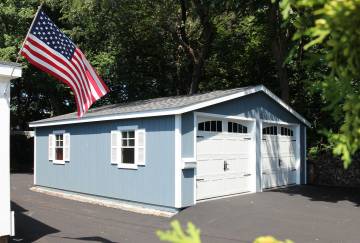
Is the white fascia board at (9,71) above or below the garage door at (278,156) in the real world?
above

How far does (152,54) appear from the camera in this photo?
26484 mm

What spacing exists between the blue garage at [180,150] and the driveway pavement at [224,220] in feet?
2.17

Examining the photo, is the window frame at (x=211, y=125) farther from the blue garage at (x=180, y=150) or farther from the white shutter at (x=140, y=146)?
the white shutter at (x=140, y=146)

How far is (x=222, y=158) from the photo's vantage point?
13.1 metres

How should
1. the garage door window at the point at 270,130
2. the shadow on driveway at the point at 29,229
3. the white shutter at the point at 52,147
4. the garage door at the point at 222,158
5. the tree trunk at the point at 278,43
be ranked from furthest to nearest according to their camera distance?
the tree trunk at the point at 278,43 → the white shutter at the point at 52,147 → the garage door window at the point at 270,130 → the garage door at the point at 222,158 → the shadow on driveway at the point at 29,229

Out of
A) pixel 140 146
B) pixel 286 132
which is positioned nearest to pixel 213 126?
pixel 140 146

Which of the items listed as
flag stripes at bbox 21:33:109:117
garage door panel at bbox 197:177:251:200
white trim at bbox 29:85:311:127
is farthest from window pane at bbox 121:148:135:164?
flag stripes at bbox 21:33:109:117

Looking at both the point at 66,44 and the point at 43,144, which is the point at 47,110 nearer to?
the point at 43,144

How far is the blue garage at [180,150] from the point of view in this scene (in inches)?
462

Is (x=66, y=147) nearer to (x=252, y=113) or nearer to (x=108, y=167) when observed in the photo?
(x=108, y=167)

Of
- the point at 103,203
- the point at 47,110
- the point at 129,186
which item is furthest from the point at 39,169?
the point at 47,110

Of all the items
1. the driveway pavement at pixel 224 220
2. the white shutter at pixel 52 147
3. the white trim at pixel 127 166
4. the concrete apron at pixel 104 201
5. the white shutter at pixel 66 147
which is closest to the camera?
the driveway pavement at pixel 224 220

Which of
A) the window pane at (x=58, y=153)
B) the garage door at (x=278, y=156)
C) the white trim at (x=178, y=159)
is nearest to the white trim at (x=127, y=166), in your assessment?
the white trim at (x=178, y=159)

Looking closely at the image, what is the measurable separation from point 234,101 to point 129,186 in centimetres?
397
